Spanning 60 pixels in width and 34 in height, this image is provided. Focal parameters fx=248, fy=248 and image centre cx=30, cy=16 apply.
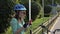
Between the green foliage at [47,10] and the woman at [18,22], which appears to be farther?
the green foliage at [47,10]

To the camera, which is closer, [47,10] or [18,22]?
[18,22]

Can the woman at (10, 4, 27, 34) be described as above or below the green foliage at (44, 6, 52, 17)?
above

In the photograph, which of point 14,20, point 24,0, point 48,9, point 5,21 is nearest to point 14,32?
point 14,20

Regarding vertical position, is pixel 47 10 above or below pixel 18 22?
below

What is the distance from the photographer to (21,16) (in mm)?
4328

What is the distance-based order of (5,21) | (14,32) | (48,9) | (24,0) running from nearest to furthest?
(14,32)
(5,21)
(24,0)
(48,9)

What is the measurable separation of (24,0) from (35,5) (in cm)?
130

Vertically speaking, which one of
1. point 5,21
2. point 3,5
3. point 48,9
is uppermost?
point 3,5

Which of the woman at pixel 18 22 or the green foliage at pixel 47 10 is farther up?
the woman at pixel 18 22

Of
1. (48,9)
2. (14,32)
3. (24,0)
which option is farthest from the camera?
(48,9)

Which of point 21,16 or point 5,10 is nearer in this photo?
point 21,16

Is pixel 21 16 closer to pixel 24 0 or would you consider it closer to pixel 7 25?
pixel 7 25

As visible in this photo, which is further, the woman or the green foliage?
the green foliage

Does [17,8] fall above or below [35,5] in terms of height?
above
